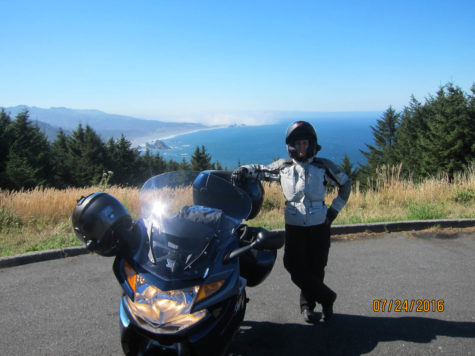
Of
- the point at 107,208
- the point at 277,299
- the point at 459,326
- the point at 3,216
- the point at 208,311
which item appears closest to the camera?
the point at 208,311

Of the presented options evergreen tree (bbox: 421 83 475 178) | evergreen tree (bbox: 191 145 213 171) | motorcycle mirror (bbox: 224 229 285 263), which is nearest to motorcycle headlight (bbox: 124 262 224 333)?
motorcycle mirror (bbox: 224 229 285 263)

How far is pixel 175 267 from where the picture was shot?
2047 millimetres

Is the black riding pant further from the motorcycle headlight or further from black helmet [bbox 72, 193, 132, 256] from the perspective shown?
black helmet [bbox 72, 193, 132, 256]

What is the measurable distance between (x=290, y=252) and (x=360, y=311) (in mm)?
1000

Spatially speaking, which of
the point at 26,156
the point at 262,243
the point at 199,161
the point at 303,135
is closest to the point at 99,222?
the point at 262,243

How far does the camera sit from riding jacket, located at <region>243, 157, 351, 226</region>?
3082mm

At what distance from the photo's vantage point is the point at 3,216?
20.1ft

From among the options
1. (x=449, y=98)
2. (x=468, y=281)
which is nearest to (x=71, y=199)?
(x=468, y=281)

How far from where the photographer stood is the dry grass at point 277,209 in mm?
5410

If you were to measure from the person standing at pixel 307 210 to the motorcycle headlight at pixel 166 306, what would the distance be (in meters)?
1.30

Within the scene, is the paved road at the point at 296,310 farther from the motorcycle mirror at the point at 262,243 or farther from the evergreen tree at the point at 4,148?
the evergreen tree at the point at 4,148

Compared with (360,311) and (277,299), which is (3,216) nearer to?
(277,299)
